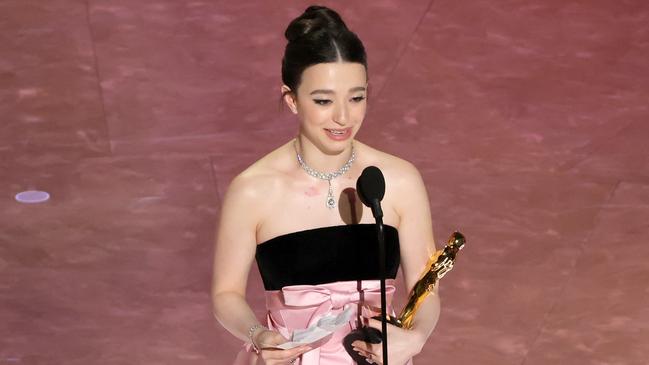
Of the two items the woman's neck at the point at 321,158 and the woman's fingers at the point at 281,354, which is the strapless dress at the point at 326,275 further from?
the woman's fingers at the point at 281,354

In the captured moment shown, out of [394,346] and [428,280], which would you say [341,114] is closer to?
[428,280]

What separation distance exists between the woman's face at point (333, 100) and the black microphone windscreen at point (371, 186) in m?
0.35

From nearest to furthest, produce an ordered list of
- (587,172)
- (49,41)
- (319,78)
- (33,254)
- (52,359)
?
1. (319,78)
2. (52,359)
3. (33,254)
4. (587,172)
5. (49,41)

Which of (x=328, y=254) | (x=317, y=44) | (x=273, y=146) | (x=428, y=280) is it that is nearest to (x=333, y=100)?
(x=317, y=44)

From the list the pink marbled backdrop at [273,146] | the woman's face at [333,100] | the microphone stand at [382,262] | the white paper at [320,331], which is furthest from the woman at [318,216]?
the pink marbled backdrop at [273,146]

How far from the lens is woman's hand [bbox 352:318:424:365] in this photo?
314 centimetres

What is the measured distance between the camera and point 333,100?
3.36 metres

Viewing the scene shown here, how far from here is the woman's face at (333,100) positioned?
3340mm

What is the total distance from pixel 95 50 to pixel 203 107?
80 cm

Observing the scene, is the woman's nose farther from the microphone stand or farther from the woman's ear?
the microphone stand

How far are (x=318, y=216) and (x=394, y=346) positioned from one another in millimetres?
451

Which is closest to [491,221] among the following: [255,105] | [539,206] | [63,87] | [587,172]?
[539,206]

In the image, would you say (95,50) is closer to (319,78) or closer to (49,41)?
(49,41)

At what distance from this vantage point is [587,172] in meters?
6.15
